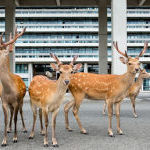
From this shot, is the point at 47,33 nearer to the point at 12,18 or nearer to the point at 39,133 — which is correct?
the point at 12,18

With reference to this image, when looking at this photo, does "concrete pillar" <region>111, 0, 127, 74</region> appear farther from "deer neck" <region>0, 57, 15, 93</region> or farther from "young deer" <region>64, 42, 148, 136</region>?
"deer neck" <region>0, 57, 15, 93</region>

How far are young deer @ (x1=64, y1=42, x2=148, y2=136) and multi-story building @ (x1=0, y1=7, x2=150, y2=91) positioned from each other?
55.4 meters

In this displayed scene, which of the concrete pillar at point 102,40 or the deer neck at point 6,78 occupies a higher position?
the concrete pillar at point 102,40

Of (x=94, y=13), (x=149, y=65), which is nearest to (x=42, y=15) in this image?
(x=94, y=13)

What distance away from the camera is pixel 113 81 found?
7.78m

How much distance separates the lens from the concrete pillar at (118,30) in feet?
60.1

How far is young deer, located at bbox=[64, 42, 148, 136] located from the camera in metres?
7.46

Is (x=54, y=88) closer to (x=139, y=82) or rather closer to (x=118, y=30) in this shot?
(x=139, y=82)

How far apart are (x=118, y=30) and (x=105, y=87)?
11752 mm

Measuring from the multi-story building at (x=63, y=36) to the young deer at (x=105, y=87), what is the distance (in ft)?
182

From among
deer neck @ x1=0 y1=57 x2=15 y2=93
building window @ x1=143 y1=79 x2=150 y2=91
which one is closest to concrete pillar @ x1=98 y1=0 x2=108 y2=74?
deer neck @ x1=0 y1=57 x2=15 y2=93

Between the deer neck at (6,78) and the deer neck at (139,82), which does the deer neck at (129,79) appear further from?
the deer neck at (139,82)

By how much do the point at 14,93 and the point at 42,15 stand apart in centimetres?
6205

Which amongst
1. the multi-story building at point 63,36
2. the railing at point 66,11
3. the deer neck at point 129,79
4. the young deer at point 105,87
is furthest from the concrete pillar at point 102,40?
the railing at point 66,11
